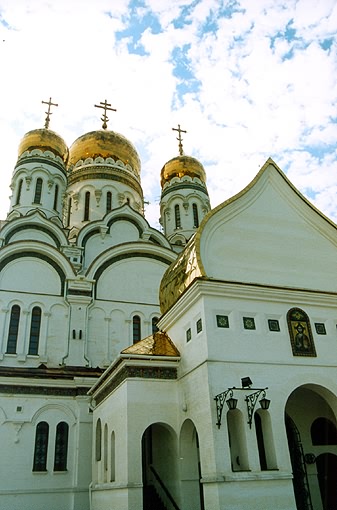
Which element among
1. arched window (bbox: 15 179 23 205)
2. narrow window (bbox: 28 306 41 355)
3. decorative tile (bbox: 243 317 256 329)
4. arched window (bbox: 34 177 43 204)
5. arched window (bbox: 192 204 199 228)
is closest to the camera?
decorative tile (bbox: 243 317 256 329)

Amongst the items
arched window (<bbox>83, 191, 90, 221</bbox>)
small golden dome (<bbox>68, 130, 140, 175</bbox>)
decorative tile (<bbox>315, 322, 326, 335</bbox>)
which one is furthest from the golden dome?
decorative tile (<bbox>315, 322, 326, 335</bbox>)

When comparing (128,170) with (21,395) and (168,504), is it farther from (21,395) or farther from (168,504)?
(168,504)

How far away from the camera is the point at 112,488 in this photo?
367 inches

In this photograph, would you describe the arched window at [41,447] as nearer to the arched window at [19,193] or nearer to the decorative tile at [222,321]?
the decorative tile at [222,321]

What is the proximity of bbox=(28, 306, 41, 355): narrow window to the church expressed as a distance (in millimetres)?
63

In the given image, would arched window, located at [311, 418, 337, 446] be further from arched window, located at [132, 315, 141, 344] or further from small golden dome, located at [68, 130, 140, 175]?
small golden dome, located at [68, 130, 140, 175]

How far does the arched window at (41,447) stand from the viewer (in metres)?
12.1

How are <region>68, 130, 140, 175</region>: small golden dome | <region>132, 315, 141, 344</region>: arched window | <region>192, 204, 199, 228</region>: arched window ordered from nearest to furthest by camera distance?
<region>132, 315, 141, 344</region>: arched window, <region>192, 204, 199, 228</region>: arched window, <region>68, 130, 140, 175</region>: small golden dome

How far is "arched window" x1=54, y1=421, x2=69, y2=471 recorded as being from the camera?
1228 centimetres

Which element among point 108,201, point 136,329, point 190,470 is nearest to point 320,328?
point 190,470

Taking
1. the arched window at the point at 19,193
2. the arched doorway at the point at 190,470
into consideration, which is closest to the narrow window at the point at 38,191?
the arched window at the point at 19,193

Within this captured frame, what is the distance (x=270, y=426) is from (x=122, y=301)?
28.2 ft

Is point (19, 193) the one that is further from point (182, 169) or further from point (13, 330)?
point (182, 169)

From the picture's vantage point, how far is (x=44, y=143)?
71.4 feet
